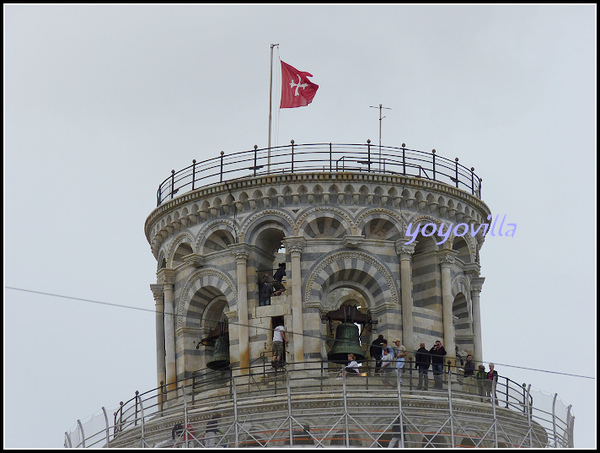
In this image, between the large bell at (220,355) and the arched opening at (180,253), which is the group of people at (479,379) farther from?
the arched opening at (180,253)

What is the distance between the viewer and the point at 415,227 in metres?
73.0

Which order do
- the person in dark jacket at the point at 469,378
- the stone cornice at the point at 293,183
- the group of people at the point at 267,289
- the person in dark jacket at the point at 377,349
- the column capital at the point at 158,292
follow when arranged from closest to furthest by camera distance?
the person in dark jacket at the point at 377,349, the person in dark jacket at the point at 469,378, the group of people at the point at 267,289, the stone cornice at the point at 293,183, the column capital at the point at 158,292

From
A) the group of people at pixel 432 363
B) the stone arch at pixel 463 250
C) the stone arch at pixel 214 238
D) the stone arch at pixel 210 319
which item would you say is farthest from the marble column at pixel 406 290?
the stone arch at pixel 210 319

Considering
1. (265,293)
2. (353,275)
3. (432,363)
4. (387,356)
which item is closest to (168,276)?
(265,293)

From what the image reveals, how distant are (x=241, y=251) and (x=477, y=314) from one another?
1065 centimetres

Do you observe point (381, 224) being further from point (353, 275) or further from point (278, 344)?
point (278, 344)

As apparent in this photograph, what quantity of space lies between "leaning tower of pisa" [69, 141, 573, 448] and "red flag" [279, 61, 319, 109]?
10.9 feet

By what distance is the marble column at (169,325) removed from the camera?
73875 millimetres

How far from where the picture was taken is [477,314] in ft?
250

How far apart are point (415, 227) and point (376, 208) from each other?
5.71 feet

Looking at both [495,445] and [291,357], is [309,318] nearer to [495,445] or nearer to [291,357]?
[291,357]

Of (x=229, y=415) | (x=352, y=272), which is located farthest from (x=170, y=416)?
(x=352, y=272)

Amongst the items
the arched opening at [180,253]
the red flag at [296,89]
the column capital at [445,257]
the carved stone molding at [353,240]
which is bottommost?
the column capital at [445,257]

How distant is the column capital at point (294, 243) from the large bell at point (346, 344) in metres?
3.35
